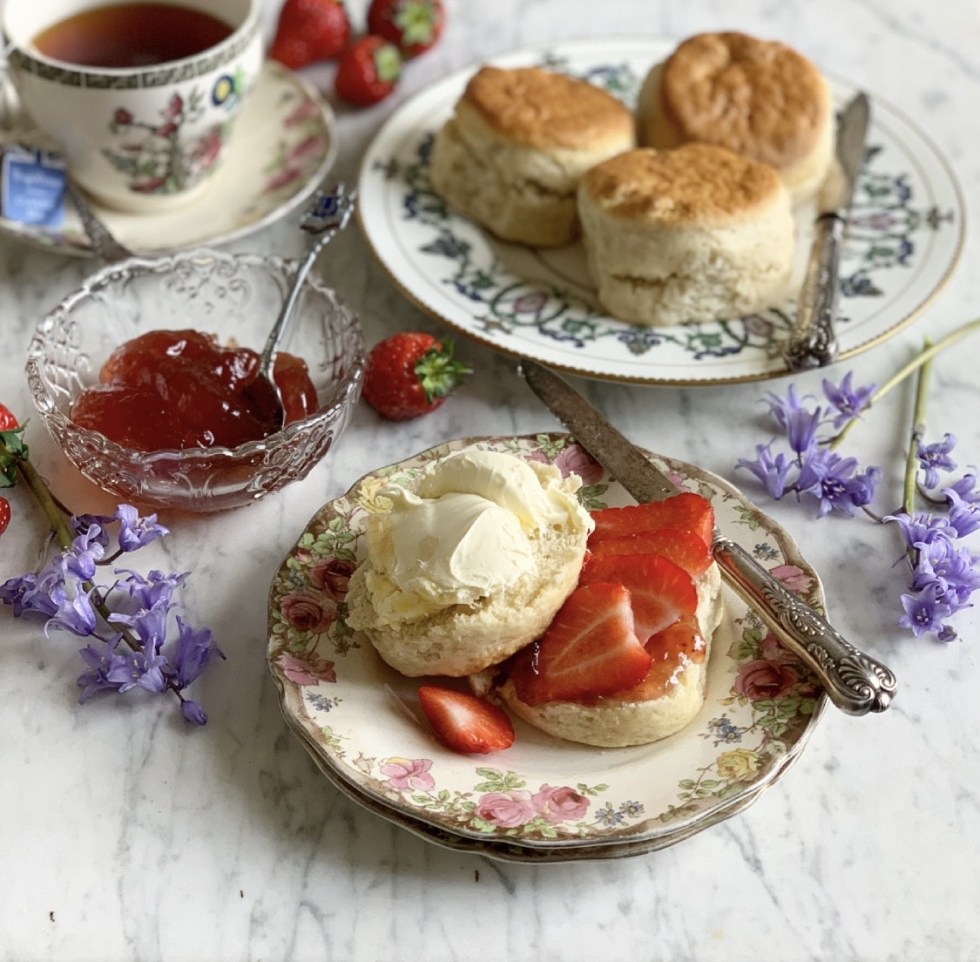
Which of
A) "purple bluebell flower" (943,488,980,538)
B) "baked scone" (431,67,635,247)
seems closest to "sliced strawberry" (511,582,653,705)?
"purple bluebell flower" (943,488,980,538)

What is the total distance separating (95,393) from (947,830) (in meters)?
1.47

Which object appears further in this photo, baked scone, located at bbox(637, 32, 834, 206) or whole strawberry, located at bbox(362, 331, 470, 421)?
baked scone, located at bbox(637, 32, 834, 206)

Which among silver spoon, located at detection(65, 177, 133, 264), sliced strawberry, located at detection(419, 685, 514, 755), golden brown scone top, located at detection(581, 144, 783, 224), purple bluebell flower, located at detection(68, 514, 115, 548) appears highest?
golden brown scone top, located at detection(581, 144, 783, 224)

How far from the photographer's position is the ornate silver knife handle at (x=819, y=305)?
2252 mm

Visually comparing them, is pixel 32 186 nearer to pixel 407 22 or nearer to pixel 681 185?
pixel 407 22

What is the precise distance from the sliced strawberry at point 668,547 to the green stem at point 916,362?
23.2 inches

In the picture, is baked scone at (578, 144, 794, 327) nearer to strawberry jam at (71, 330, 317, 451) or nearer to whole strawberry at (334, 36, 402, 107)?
strawberry jam at (71, 330, 317, 451)

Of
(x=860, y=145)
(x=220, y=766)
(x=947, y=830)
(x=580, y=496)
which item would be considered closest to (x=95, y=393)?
(x=220, y=766)

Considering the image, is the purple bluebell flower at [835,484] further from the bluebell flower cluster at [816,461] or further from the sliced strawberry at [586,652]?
the sliced strawberry at [586,652]

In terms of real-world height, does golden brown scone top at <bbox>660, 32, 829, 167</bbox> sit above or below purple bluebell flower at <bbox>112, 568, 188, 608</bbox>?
above

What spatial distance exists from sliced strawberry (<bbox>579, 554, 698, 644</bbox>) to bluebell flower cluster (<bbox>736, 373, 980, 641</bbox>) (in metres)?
0.45

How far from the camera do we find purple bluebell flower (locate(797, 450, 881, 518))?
212 cm

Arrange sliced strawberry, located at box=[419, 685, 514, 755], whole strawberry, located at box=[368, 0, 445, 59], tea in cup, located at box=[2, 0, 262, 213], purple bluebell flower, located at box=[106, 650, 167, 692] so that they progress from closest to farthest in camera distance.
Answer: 1. sliced strawberry, located at box=[419, 685, 514, 755]
2. purple bluebell flower, located at box=[106, 650, 167, 692]
3. tea in cup, located at box=[2, 0, 262, 213]
4. whole strawberry, located at box=[368, 0, 445, 59]

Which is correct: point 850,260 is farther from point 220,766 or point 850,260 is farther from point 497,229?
point 220,766
